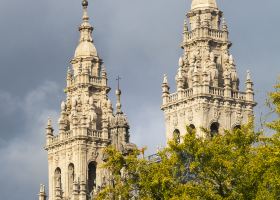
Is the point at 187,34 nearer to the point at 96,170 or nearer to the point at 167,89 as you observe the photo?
the point at 167,89

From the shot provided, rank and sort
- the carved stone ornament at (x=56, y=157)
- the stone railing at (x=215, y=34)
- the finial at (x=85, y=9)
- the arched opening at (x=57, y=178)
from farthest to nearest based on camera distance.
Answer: the finial at (x=85, y=9)
the carved stone ornament at (x=56, y=157)
the arched opening at (x=57, y=178)
the stone railing at (x=215, y=34)

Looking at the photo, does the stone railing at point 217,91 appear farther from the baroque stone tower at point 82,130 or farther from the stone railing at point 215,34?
the baroque stone tower at point 82,130

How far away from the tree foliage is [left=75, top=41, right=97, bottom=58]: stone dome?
190 ft

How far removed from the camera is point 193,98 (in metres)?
129

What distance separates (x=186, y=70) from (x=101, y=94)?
2024 centimetres

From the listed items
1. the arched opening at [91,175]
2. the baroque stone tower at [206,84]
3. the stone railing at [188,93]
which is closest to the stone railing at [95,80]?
the arched opening at [91,175]

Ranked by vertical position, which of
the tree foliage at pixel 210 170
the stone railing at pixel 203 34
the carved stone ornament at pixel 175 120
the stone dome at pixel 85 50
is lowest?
the tree foliage at pixel 210 170

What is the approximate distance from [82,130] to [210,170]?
59.7 metres

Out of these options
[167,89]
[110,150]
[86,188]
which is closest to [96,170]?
[86,188]

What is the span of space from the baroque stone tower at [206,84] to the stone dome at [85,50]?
1837 cm

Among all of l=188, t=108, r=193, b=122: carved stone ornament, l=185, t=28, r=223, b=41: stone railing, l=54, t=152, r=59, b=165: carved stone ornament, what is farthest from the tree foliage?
l=54, t=152, r=59, b=165: carved stone ornament

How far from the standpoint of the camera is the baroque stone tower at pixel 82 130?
143750 millimetres

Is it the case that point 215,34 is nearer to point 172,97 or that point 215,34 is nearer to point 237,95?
point 237,95

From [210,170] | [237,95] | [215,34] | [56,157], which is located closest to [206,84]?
[237,95]
